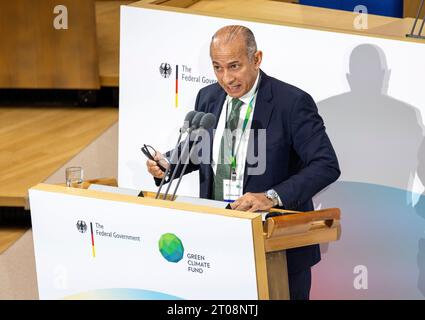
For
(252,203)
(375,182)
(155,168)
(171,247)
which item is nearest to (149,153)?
(155,168)

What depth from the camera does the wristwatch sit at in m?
1.82

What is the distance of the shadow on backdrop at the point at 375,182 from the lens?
6.55ft

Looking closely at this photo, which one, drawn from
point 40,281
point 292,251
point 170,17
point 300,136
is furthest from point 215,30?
point 40,281

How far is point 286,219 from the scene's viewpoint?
63.2 inches

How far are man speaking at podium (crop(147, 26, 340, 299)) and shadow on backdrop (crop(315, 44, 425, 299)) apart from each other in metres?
0.06

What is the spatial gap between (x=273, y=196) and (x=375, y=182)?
0.31 metres

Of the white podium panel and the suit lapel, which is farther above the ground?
the suit lapel

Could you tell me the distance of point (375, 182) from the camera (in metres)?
2.04

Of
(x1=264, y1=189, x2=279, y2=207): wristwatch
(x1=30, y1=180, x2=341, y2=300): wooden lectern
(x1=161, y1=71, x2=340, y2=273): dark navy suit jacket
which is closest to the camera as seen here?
(x1=30, y1=180, x2=341, y2=300): wooden lectern

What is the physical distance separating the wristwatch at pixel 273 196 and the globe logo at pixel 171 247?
1.03 feet

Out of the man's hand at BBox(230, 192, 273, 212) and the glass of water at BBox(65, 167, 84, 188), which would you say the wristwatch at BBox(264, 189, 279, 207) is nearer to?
the man's hand at BBox(230, 192, 273, 212)

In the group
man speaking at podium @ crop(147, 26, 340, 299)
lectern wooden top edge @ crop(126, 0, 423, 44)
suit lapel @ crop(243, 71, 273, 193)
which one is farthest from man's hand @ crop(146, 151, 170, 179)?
lectern wooden top edge @ crop(126, 0, 423, 44)
